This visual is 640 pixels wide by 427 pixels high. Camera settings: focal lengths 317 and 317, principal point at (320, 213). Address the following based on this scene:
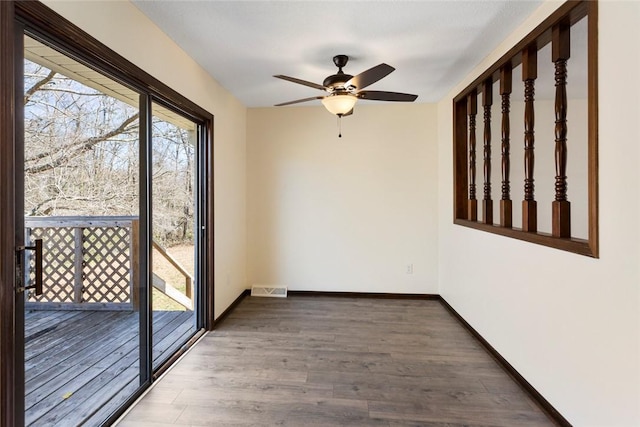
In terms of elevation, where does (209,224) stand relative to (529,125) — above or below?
below

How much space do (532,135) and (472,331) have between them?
1.82 meters

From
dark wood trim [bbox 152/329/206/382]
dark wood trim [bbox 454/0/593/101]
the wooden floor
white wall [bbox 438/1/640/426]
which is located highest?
dark wood trim [bbox 454/0/593/101]

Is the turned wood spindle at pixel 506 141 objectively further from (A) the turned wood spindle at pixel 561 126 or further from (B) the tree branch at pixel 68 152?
(B) the tree branch at pixel 68 152

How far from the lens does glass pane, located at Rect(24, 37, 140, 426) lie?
1490 mm

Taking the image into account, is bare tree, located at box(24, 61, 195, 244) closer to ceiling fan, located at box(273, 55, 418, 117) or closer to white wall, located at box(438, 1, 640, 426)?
ceiling fan, located at box(273, 55, 418, 117)

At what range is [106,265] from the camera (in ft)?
6.81

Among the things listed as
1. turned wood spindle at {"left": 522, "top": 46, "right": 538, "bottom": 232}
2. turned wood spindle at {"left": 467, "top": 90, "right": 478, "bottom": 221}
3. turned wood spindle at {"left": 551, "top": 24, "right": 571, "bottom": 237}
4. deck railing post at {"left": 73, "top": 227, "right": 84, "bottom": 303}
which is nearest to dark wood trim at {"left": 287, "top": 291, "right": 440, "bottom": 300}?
turned wood spindle at {"left": 467, "top": 90, "right": 478, "bottom": 221}

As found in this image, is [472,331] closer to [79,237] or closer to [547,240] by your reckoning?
[547,240]

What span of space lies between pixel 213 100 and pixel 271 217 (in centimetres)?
161

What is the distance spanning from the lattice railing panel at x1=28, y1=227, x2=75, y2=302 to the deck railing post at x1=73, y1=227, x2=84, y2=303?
2 centimetres

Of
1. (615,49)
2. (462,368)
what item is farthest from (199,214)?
(615,49)

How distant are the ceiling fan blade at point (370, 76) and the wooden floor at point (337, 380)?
2.12m

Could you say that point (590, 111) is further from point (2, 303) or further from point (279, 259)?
point (279, 259)

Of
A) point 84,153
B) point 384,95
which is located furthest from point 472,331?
point 84,153
